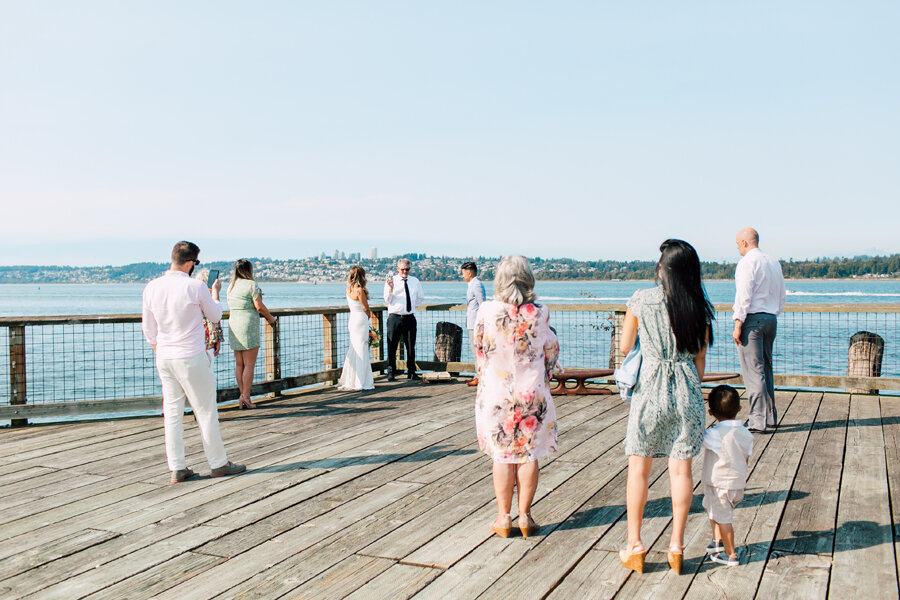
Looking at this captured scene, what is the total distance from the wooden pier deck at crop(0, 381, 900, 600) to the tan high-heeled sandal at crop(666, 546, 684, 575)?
39 millimetres

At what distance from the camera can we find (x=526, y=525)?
11.9 ft

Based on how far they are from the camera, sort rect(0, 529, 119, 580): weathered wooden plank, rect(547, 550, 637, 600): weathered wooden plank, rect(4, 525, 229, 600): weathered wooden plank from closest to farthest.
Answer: rect(547, 550, 637, 600): weathered wooden plank, rect(4, 525, 229, 600): weathered wooden plank, rect(0, 529, 119, 580): weathered wooden plank

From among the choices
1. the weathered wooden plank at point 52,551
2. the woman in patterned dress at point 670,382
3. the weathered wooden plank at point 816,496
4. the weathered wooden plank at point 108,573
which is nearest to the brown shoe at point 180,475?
the weathered wooden plank at point 52,551

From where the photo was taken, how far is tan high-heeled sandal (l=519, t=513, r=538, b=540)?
3.63m

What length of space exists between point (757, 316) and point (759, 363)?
409 millimetres

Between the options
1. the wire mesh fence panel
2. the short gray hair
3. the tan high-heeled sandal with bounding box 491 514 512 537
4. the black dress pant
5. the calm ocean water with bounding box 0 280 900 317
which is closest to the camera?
the short gray hair

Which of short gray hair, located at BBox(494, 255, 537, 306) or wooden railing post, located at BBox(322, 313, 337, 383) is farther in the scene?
wooden railing post, located at BBox(322, 313, 337, 383)

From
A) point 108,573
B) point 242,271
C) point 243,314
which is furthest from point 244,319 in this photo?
point 108,573

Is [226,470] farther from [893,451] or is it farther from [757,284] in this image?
[893,451]

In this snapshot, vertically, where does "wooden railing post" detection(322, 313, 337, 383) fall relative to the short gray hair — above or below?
below

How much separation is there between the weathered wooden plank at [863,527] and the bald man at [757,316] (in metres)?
0.75

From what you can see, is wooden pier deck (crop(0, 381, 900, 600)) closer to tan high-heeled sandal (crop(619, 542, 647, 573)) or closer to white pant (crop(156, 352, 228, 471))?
tan high-heeled sandal (crop(619, 542, 647, 573))

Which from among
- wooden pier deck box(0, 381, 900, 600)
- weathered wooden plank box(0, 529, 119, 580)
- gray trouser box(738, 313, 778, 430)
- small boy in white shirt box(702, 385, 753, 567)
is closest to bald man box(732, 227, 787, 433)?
gray trouser box(738, 313, 778, 430)

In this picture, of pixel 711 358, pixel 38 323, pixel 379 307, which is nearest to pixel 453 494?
pixel 38 323
